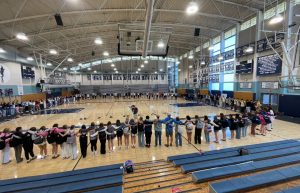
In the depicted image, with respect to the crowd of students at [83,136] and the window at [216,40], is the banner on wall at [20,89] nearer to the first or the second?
the crowd of students at [83,136]

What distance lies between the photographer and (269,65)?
45.0ft

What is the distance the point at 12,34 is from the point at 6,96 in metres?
6.45

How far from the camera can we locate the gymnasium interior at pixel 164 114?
4155mm

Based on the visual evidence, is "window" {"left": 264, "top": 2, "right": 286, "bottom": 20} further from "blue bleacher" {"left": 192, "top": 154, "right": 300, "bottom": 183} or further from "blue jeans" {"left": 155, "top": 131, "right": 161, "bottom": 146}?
"blue jeans" {"left": 155, "top": 131, "right": 161, "bottom": 146}

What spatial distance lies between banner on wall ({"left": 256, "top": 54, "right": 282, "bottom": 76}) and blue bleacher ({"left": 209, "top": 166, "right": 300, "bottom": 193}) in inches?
471

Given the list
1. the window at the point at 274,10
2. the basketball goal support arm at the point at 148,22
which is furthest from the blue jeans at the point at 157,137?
the window at the point at 274,10

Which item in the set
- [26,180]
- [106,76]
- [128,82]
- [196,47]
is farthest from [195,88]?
[26,180]

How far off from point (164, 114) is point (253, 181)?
11.4 metres

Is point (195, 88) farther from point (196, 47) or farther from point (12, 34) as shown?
point (12, 34)

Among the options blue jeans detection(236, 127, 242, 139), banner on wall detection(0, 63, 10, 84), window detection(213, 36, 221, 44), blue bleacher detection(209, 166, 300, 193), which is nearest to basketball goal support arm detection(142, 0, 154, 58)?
blue jeans detection(236, 127, 242, 139)

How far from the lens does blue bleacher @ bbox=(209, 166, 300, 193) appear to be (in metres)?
3.18

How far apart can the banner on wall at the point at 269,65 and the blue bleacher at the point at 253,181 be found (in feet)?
39.2

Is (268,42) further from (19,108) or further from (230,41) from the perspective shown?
(19,108)

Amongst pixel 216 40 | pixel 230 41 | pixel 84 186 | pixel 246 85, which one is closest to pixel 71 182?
pixel 84 186
